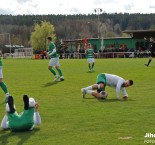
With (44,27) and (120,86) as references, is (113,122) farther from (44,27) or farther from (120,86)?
(44,27)

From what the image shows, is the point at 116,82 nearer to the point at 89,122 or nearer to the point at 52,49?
the point at 89,122

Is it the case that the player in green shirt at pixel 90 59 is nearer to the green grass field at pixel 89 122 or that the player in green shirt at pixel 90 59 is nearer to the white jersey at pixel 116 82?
the green grass field at pixel 89 122

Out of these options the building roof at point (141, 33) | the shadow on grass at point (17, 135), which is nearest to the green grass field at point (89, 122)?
the shadow on grass at point (17, 135)

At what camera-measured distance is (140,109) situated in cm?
1214

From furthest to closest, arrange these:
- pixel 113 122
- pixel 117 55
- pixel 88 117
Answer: pixel 117 55
pixel 88 117
pixel 113 122

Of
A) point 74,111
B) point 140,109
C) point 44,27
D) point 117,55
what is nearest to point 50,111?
point 74,111

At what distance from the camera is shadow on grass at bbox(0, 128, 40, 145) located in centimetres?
868

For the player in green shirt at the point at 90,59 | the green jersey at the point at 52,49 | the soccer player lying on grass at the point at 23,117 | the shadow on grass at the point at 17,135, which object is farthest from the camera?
the player in green shirt at the point at 90,59

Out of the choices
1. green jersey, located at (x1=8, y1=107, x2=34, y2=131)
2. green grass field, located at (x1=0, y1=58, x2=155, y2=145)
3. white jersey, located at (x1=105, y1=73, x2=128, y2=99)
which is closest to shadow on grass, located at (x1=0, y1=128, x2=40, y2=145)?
green grass field, located at (x1=0, y1=58, x2=155, y2=145)

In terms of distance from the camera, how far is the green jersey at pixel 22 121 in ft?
31.2

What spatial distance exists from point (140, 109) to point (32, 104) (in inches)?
143

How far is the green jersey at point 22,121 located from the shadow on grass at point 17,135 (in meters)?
0.11

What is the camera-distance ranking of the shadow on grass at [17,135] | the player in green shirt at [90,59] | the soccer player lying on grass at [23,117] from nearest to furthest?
1. the shadow on grass at [17,135]
2. the soccer player lying on grass at [23,117]
3. the player in green shirt at [90,59]

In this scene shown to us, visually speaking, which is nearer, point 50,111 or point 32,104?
point 32,104
